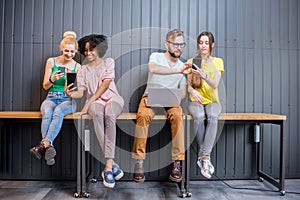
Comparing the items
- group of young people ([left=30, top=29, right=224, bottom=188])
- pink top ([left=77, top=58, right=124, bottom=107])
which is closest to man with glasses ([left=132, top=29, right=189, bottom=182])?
group of young people ([left=30, top=29, right=224, bottom=188])

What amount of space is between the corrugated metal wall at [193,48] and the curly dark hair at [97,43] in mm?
215

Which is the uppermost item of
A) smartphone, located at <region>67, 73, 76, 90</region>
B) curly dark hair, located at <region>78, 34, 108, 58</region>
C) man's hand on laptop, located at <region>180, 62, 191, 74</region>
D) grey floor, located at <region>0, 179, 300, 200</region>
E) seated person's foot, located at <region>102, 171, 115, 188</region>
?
curly dark hair, located at <region>78, 34, 108, 58</region>

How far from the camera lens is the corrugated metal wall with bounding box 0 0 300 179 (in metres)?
2.49

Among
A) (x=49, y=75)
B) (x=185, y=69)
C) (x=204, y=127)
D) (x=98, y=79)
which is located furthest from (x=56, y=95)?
(x=204, y=127)

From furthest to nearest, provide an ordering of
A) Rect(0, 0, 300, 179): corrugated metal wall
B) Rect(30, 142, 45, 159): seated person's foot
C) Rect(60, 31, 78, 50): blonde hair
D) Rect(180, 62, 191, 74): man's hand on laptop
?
Rect(0, 0, 300, 179): corrugated metal wall < Rect(60, 31, 78, 50): blonde hair < Rect(180, 62, 191, 74): man's hand on laptop < Rect(30, 142, 45, 159): seated person's foot

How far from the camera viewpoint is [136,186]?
7.62 ft

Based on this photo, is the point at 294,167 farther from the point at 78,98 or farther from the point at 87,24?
the point at 87,24

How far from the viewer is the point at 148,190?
2.22m

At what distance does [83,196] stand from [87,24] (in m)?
1.37

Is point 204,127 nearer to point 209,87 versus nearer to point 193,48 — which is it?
point 209,87

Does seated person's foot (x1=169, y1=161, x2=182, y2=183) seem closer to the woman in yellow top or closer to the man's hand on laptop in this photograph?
the woman in yellow top

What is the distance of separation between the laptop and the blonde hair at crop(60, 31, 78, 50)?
72cm

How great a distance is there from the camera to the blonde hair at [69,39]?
2.28 metres

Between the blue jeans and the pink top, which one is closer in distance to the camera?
the blue jeans
